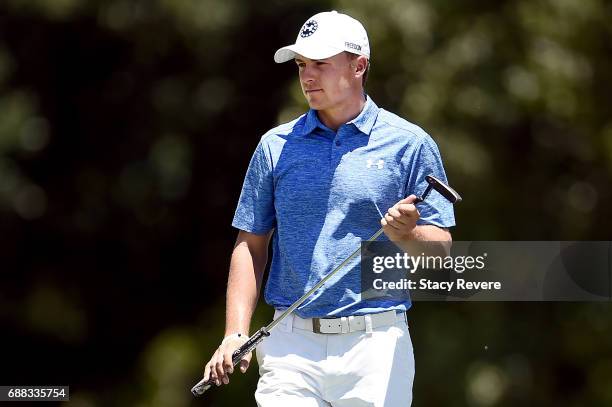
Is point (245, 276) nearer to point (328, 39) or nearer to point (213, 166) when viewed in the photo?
point (328, 39)

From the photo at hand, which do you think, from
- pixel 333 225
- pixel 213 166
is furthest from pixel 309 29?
pixel 213 166

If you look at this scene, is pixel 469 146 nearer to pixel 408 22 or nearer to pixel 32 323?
pixel 408 22

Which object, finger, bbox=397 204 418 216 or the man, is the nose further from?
finger, bbox=397 204 418 216

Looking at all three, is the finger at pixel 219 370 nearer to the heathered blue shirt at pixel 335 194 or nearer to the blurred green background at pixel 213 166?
the heathered blue shirt at pixel 335 194

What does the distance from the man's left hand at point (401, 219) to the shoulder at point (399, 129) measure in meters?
0.31

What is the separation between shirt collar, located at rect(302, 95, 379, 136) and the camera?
4.06m

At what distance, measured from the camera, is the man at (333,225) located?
12.9 ft

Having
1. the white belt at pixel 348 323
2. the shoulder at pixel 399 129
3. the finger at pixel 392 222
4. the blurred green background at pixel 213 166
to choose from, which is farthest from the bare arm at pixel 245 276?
the blurred green background at pixel 213 166

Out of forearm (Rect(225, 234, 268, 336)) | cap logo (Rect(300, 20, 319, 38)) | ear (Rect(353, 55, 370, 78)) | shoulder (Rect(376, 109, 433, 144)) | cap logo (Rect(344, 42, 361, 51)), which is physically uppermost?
cap logo (Rect(300, 20, 319, 38))

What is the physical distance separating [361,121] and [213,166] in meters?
6.03

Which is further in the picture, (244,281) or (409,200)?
(244,281)

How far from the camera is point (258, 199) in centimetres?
414

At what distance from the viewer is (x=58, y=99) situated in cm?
1070

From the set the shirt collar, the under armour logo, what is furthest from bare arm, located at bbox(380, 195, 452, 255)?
the shirt collar
